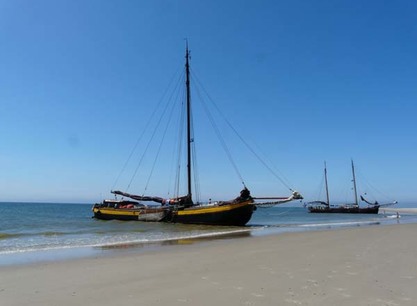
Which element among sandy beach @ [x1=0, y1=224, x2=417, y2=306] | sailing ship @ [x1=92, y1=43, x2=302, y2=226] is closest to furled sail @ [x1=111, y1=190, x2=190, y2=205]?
sailing ship @ [x1=92, y1=43, x2=302, y2=226]

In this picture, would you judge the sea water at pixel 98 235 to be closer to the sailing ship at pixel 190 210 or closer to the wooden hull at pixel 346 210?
the sailing ship at pixel 190 210

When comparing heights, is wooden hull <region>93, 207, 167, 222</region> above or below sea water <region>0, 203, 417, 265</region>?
above

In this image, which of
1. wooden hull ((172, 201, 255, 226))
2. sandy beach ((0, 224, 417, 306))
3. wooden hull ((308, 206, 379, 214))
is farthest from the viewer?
wooden hull ((308, 206, 379, 214))

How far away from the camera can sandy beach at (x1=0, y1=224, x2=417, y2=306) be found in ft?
23.5

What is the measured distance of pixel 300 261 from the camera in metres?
11.5

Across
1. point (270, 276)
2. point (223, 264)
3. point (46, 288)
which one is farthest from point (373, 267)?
point (46, 288)

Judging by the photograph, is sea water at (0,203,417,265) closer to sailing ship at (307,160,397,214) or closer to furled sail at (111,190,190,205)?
furled sail at (111,190,190,205)

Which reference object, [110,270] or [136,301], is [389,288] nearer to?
[136,301]

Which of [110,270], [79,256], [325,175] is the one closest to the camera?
[110,270]

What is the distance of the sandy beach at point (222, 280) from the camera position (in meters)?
7.16

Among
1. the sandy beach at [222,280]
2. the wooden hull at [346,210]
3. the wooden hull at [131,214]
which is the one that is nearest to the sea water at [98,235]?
the wooden hull at [131,214]

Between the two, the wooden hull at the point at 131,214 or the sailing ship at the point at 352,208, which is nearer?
the wooden hull at the point at 131,214

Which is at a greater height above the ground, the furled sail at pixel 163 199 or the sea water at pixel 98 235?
the furled sail at pixel 163 199

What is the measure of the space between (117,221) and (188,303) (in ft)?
128
